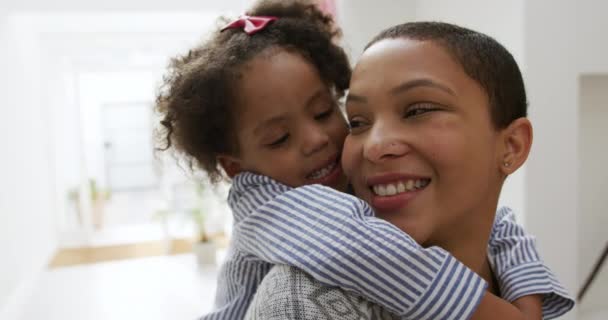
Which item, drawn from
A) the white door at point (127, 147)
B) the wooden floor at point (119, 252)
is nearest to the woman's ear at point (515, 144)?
the wooden floor at point (119, 252)

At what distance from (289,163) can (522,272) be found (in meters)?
0.41

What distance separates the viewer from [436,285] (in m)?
0.53

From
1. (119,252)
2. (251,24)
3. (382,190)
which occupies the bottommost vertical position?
(119,252)

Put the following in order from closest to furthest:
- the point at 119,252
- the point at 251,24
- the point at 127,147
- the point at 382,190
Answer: the point at 382,190
the point at 251,24
the point at 119,252
the point at 127,147

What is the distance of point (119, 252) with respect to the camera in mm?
4566

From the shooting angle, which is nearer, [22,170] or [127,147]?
[22,170]

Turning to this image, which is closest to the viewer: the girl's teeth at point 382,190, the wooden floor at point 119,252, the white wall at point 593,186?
the girl's teeth at point 382,190

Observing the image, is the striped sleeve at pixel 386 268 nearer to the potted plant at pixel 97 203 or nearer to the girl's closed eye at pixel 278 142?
the girl's closed eye at pixel 278 142

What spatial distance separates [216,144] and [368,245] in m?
0.44

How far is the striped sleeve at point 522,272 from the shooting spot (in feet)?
2.40

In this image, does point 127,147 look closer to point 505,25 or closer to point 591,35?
point 505,25

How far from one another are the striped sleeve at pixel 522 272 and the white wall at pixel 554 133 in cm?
44

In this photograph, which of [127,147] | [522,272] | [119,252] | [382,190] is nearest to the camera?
[382,190]

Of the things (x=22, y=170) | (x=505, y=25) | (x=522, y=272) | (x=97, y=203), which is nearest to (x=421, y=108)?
(x=522, y=272)
